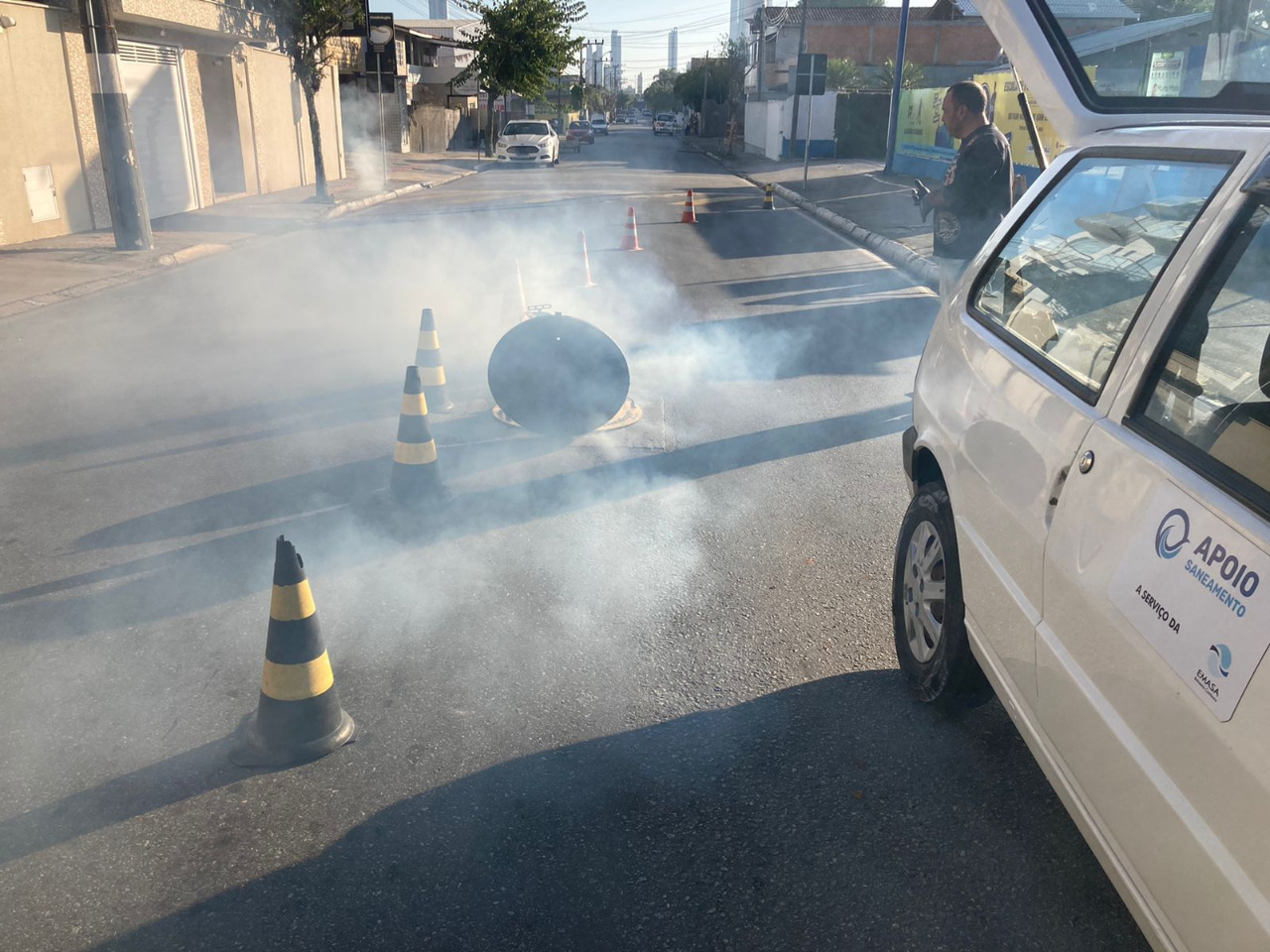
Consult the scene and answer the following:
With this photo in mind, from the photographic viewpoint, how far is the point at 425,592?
4.32 meters

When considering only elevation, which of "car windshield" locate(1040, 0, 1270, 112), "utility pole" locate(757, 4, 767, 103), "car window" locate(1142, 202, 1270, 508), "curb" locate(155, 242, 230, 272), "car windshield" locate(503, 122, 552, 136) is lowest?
"curb" locate(155, 242, 230, 272)

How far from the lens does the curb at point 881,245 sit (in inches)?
511

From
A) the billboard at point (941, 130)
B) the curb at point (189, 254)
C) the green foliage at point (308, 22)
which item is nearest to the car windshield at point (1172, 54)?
the curb at point (189, 254)

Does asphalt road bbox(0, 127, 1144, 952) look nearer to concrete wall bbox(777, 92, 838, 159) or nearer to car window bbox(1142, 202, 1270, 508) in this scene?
car window bbox(1142, 202, 1270, 508)

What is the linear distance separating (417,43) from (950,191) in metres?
52.9

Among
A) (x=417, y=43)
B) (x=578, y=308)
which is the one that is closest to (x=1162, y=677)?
(x=578, y=308)

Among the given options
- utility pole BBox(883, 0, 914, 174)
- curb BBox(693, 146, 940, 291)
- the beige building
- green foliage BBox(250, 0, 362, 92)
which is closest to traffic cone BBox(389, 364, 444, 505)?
curb BBox(693, 146, 940, 291)

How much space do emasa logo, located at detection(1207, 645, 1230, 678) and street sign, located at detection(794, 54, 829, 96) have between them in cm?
2076

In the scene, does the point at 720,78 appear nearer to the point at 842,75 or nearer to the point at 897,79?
the point at 842,75

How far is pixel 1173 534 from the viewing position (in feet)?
6.36

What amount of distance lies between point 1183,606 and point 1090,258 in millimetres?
1353

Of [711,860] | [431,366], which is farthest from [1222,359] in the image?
[431,366]

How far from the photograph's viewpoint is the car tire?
3205 millimetres

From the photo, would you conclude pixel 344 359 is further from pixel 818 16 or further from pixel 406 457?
pixel 818 16
